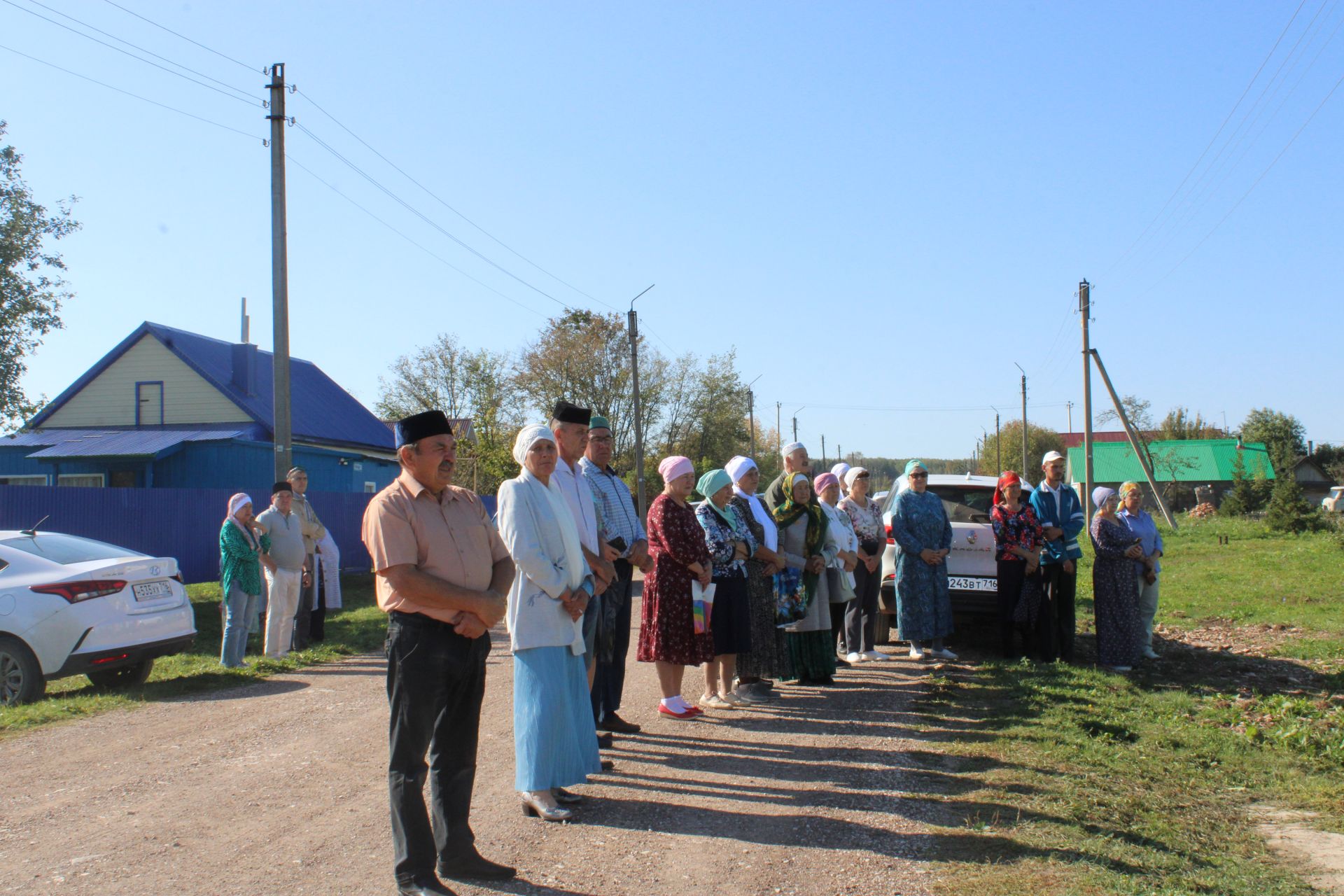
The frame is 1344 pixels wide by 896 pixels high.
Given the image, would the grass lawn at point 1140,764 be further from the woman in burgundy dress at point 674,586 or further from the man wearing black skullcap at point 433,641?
the man wearing black skullcap at point 433,641

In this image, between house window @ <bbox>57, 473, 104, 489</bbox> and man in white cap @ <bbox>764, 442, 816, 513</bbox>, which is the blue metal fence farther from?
man in white cap @ <bbox>764, 442, 816, 513</bbox>

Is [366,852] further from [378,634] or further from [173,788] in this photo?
[378,634]

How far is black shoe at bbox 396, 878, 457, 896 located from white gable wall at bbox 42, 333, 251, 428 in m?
25.5

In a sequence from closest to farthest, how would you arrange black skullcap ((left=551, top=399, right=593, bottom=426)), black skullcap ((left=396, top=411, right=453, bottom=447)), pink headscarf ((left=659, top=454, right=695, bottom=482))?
black skullcap ((left=396, top=411, right=453, bottom=447)) → black skullcap ((left=551, top=399, right=593, bottom=426)) → pink headscarf ((left=659, top=454, right=695, bottom=482))

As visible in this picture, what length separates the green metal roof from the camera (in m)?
59.1

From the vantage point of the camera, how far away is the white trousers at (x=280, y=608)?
10.4 m

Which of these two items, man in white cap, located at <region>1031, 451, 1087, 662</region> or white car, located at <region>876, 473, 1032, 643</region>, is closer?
man in white cap, located at <region>1031, 451, 1087, 662</region>

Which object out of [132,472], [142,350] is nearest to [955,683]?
[132,472]

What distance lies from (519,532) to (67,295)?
28.3 m

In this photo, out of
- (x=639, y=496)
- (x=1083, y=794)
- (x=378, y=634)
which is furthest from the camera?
(x=639, y=496)

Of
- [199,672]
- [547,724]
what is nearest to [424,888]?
[547,724]

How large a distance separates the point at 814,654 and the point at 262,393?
79.6 feet

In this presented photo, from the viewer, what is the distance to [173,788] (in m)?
5.54

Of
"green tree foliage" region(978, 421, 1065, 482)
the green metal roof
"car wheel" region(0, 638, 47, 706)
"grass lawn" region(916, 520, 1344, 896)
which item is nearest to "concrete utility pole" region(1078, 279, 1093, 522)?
"grass lawn" region(916, 520, 1344, 896)
